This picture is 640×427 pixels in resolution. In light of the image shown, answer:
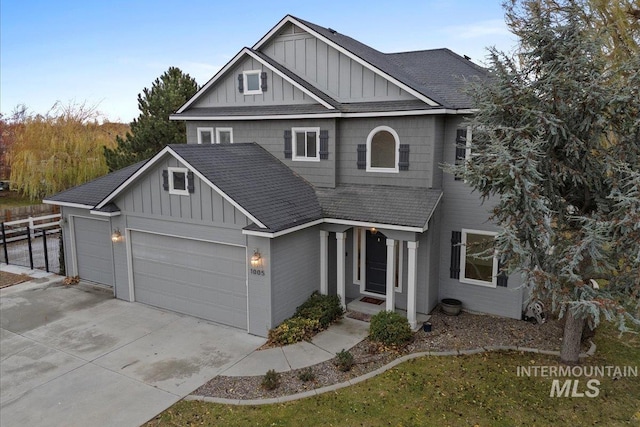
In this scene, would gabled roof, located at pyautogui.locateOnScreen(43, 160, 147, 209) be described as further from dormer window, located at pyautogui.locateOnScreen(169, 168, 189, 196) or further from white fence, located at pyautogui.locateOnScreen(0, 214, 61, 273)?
dormer window, located at pyautogui.locateOnScreen(169, 168, 189, 196)

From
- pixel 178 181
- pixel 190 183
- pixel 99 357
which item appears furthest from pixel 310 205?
pixel 99 357

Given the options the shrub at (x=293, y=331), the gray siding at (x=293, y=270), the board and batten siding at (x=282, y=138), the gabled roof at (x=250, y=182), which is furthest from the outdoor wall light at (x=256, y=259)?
the board and batten siding at (x=282, y=138)

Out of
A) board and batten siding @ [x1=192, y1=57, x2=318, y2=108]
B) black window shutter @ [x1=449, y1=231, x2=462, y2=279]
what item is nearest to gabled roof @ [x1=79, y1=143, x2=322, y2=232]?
board and batten siding @ [x1=192, y1=57, x2=318, y2=108]

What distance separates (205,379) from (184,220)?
176 inches

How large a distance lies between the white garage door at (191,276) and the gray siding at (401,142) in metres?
4.01

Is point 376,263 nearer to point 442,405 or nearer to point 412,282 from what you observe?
point 412,282

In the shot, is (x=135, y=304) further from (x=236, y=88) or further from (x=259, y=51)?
(x=259, y=51)

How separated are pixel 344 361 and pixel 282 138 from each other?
728cm

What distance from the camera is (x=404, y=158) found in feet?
38.0

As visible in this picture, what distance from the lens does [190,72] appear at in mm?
21688

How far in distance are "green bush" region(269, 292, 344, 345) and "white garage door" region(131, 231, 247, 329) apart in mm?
1262

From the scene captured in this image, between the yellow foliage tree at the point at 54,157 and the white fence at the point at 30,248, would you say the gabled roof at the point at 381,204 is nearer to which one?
the white fence at the point at 30,248

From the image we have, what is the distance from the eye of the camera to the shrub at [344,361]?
344 inches

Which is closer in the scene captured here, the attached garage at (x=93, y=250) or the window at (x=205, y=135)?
the attached garage at (x=93, y=250)
